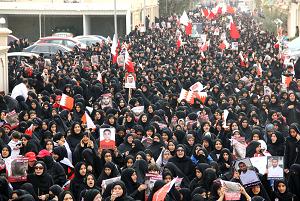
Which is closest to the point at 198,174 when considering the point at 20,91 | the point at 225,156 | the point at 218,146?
the point at 225,156

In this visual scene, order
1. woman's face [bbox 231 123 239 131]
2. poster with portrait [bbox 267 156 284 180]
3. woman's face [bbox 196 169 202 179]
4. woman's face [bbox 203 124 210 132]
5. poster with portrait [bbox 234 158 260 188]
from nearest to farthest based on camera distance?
1. poster with portrait [bbox 234 158 260 188]
2. poster with portrait [bbox 267 156 284 180]
3. woman's face [bbox 196 169 202 179]
4. woman's face [bbox 231 123 239 131]
5. woman's face [bbox 203 124 210 132]

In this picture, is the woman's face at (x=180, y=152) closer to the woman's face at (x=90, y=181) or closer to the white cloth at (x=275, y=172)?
the white cloth at (x=275, y=172)

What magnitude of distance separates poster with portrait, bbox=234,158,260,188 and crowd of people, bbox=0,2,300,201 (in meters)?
0.02

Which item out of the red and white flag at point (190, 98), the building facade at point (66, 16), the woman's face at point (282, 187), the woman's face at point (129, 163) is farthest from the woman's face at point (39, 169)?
the building facade at point (66, 16)

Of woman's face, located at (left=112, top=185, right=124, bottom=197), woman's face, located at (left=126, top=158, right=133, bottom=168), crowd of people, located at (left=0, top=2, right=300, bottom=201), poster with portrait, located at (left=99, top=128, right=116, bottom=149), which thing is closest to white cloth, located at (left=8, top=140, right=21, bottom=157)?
crowd of people, located at (left=0, top=2, right=300, bottom=201)

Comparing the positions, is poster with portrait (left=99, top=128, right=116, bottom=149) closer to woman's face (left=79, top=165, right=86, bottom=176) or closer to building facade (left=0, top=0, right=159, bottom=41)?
woman's face (left=79, top=165, right=86, bottom=176)

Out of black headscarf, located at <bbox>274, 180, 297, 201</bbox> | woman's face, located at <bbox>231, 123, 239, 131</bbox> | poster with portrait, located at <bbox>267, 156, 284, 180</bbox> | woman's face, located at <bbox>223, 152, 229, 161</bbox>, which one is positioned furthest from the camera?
woman's face, located at <bbox>231, 123, 239, 131</bbox>

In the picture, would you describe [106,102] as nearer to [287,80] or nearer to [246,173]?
[287,80]

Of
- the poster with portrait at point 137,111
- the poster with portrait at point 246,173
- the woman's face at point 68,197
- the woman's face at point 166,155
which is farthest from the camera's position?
the poster with portrait at point 137,111

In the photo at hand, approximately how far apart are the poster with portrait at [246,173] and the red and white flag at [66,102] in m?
6.64

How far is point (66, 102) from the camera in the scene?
17.3m

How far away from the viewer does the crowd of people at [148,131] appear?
36.1 ft

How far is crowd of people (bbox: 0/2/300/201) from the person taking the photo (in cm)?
1099

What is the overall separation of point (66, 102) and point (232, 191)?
7614 millimetres
